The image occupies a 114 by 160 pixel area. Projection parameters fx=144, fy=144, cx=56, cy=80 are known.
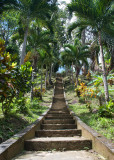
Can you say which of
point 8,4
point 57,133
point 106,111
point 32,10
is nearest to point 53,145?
point 57,133

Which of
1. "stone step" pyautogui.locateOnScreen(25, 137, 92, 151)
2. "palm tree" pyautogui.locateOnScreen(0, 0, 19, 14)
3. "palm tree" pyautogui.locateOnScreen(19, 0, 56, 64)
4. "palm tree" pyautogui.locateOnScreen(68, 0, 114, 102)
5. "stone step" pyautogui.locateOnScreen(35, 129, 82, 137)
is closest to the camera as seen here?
"stone step" pyautogui.locateOnScreen(25, 137, 92, 151)

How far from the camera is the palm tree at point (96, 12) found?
7059 mm

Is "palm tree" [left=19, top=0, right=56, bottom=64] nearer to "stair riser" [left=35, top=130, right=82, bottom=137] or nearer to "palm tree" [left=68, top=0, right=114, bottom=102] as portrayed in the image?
"palm tree" [left=68, top=0, right=114, bottom=102]

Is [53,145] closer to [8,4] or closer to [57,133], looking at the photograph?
[57,133]

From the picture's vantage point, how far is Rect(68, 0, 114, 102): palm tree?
23.2 feet

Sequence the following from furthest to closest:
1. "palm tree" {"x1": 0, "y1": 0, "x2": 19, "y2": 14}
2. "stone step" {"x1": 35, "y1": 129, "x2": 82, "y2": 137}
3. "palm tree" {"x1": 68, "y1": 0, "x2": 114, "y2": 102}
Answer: "palm tree" {"x1": 0, "y1": 0, "x2": 19, "y2": 14}
"palm tree" {"x1": 68, "y1": 0, "x2": 114, "y2": 102}
"stone step" {"x1": 35, "y1": 129, "x2": 82, "y2": 137}

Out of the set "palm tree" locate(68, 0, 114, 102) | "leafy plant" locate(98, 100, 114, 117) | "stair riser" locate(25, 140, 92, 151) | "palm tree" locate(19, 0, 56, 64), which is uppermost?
"palm tree" locate(19, 0, 56, 64)

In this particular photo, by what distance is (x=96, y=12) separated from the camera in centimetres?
715

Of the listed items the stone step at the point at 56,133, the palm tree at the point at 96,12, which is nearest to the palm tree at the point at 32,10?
the palm tree at the point at 96,12

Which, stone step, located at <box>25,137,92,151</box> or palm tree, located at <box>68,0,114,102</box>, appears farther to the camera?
palm tree, located at <box>68,0,114,102</box>

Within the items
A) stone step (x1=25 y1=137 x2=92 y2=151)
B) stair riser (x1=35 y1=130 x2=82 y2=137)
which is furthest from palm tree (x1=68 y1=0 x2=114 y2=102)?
stone step (x1=25 y1=137 x2=92 y2=151)

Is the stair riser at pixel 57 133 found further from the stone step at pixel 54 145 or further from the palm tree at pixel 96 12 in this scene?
the palm tree at pixel 96 12

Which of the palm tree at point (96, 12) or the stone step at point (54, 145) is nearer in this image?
the stone step at point (54, 145)

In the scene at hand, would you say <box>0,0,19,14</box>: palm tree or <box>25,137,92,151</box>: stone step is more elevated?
<box>0,0,19,14</box>: palm tree
